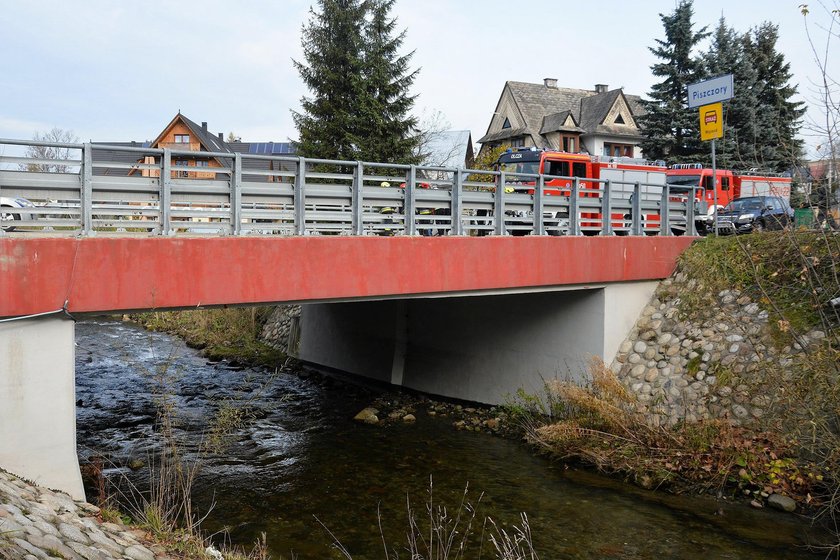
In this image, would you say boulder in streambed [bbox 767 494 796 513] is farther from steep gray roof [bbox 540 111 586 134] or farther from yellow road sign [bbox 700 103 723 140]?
steep gray roof [bbox 540 111 586 134]

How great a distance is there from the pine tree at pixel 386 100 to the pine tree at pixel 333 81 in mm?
472

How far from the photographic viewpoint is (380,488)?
12.1 meters

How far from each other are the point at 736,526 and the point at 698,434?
2.04 metres

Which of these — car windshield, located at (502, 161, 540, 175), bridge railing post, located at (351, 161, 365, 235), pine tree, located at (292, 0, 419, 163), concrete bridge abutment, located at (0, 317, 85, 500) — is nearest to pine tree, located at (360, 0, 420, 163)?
pine tree, located at (292, 0, 419, 163)

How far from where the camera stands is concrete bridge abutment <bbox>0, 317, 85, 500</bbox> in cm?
838

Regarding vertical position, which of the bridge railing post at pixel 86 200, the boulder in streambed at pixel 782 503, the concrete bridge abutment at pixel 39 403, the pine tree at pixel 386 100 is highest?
the pine tree at pixel 386 100

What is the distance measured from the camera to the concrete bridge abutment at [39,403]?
27.5ft

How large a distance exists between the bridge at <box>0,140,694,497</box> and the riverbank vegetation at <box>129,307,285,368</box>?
5558mm

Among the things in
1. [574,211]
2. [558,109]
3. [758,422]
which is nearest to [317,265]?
[574,211]

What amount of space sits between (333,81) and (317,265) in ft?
71.8

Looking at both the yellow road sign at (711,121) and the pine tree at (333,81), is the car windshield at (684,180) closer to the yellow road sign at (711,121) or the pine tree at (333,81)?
the yellow road sign at (711,121)

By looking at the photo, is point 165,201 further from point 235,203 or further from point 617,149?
point 617,149

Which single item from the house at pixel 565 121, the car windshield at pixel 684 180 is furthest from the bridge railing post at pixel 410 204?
the house at pixel 565 121

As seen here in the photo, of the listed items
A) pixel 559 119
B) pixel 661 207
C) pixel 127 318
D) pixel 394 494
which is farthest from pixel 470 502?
pixel 559 119
